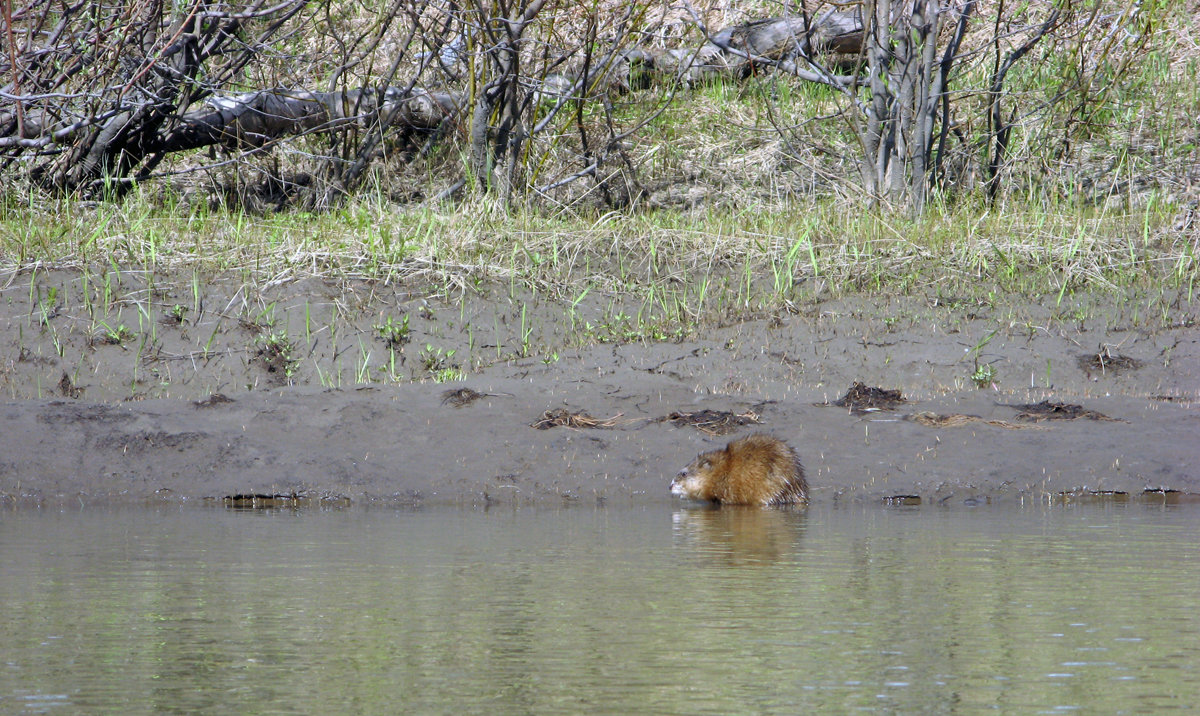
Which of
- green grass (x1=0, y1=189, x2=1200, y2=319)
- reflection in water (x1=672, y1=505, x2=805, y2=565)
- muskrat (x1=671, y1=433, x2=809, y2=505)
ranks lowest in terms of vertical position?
reflection in water (x1=672, y1=505, x2=805, y2=565)

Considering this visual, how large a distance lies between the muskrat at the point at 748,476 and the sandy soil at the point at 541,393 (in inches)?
11.7

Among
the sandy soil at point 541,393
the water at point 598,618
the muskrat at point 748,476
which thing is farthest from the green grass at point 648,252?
the water at point 598,618

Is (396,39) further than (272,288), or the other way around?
(396,39)

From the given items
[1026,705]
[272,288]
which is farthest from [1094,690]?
[272,288]

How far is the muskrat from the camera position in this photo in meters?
6.71

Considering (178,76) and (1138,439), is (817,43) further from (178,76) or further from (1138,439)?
(1138,439)

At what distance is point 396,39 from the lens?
14.0 metres

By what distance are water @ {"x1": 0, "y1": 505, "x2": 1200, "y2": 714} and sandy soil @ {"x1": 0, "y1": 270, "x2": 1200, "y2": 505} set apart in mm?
1352

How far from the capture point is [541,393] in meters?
8.13

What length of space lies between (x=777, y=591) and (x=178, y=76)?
9.40m

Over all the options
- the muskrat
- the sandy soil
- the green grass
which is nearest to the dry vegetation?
the green grass

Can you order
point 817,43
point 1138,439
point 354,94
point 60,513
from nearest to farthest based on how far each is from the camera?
point 60,513, point 1138,439, point 354,94, point 817,43

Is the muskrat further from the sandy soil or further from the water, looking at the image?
the water

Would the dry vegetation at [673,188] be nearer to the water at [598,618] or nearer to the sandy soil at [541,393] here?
the sandy soil at [541,393]
